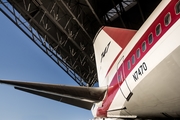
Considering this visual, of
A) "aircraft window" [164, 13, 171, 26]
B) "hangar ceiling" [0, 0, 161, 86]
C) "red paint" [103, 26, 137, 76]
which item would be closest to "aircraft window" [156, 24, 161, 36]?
"aircraft window" [164, 13, 171, 26]

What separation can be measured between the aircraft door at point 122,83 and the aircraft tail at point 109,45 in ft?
3.08

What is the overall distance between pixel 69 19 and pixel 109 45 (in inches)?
333

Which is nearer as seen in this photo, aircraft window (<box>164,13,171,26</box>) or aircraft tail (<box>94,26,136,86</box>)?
aircraft window (<box>164,13,171,26</box>)

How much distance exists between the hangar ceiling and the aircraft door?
859 centimetres

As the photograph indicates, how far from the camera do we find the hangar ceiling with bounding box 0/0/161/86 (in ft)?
44.1

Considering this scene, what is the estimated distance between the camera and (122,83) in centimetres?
501

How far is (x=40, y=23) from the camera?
14.4m

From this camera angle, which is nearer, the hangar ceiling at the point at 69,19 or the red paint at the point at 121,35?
the red paint at the point at 121,35

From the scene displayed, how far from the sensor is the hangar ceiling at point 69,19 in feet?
44.1

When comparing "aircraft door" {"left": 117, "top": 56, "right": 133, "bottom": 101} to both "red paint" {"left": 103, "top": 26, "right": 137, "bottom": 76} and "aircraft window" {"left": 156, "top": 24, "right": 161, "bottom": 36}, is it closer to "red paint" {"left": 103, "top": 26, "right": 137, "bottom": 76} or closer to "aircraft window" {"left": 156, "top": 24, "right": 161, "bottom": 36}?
"red paint" {"left": 103, "top": 26, "right": 137, "bottom": 76}

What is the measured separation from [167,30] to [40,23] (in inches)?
477

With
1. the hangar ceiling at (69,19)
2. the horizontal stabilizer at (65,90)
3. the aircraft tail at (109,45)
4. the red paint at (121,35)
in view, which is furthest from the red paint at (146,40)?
the hangar ceiling at (69,19)

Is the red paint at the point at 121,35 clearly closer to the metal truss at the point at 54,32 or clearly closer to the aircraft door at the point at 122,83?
the aircraft door at the point at 122,83

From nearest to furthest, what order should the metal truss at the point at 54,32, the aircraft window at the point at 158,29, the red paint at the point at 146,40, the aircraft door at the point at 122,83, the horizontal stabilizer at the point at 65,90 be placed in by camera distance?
the red paint at the point at 146,40 → the aircraft window at the point at 158,29 → the aircraft door at the point at 122,83 → the horizontal stabilizer at the point at 65,90 → the metal truss at the point at 54,32
